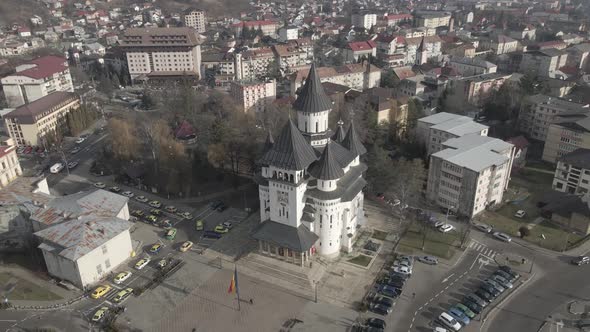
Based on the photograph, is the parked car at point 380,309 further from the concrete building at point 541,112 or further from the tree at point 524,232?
the concrete building at point 541,112

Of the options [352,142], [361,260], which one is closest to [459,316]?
[361,260]

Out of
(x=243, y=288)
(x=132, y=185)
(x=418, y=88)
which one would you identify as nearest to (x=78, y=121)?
(x=132, y=185)

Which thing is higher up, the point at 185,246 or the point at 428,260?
the point at 185,246

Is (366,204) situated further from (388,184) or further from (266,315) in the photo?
(266,315)

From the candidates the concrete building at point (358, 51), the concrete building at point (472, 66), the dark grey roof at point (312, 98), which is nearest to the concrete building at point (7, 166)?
the dark grey roof at point (312, 98)

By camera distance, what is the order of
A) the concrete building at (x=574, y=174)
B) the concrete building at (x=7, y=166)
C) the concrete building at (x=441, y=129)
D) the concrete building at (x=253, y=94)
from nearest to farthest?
1. the concrete building at (x=7, y=166)
2. the concrete building at (x=574, y=174)
3. the concrete building at (x=441, y=129)
4. the concrete building at (x=253, y=94)

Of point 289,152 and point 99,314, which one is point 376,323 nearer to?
point 289,152
